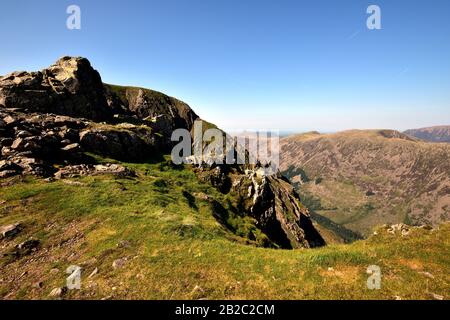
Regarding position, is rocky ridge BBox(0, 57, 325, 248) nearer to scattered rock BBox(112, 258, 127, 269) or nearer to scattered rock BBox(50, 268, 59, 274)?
scattered rock BBox(50, 268, 59, 274)

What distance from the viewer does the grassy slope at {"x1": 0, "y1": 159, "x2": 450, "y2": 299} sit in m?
18.4

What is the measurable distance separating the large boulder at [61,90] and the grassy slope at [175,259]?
42658 mm

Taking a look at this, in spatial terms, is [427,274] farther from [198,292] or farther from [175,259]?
[175,259]

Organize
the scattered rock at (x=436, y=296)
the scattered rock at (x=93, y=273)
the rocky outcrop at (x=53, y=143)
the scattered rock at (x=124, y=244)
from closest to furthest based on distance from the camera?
the scattered rock at (x=436, y=296) < the scattered rock at (x=93, y=273) < the scattered rock at (x=124, y=244) < the rocky outcrop at (x=53, y=143)

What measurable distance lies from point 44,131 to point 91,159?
10.8 meters

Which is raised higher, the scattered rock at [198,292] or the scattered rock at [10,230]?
the scattered rock at [10,230]

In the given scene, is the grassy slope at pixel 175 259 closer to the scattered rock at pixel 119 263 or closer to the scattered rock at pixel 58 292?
the scattered rock at pixel 119 263

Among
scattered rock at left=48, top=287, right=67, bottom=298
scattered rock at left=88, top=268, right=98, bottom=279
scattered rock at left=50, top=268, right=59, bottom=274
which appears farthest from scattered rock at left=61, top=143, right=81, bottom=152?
scattered rock at left=48, top=287, right=67, bottom=298

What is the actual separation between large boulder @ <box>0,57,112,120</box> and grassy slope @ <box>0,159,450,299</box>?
4266 cm

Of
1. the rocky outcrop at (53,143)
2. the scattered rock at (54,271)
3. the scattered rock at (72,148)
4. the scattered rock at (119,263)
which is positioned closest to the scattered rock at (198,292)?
the scattered rock at (119,263)

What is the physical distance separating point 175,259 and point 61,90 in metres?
71.6

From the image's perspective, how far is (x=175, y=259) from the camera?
76.8 feet

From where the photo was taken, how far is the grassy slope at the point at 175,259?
60.5 feet
